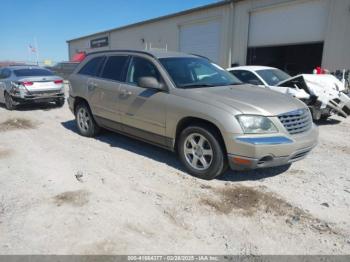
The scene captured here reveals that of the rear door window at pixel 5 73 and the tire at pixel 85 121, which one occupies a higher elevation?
the rear door window at pixel 5 73

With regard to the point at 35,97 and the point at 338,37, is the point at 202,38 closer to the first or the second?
the point at 338,37

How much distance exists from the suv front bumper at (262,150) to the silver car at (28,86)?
8.41 metres

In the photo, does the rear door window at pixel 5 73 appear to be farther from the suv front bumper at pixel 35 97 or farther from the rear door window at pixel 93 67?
the rear door window at pixel 93 67

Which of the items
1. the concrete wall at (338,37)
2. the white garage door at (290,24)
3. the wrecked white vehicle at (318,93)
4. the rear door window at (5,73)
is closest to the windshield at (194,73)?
the wrecked white vehicle at (318,93)

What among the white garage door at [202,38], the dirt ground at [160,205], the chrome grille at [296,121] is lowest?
the dirt ground at [160,205]

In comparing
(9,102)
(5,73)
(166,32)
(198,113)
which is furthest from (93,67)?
(166,32)

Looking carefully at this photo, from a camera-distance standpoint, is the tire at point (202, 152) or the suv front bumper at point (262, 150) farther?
the tire at point (202, 152)

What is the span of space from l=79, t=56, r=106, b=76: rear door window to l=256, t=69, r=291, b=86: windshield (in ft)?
15.7

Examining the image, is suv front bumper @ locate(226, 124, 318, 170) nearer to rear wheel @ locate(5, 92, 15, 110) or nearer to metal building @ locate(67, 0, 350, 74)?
metal building @ locate(67, 0, 350, 74)

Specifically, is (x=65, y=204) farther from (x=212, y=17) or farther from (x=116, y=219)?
(x=212, y=17)

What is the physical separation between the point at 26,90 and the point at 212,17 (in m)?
11.9

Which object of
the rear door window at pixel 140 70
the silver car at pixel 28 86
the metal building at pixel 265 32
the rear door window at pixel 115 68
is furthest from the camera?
the metal building at pixel 265 32

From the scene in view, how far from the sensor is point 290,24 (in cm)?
1434

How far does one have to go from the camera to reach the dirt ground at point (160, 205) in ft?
9.56
